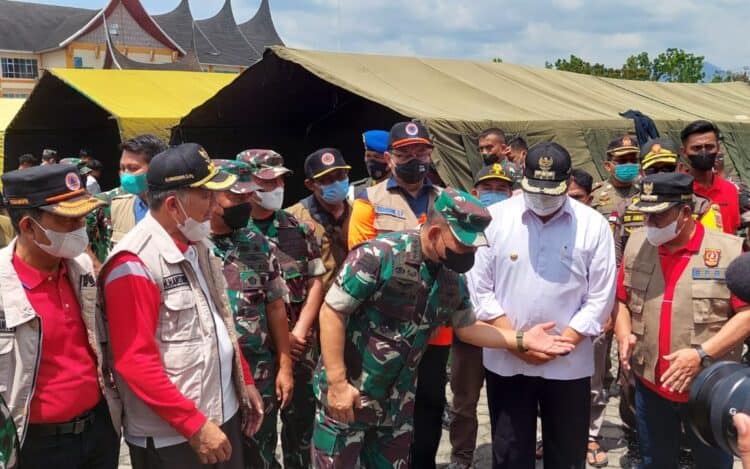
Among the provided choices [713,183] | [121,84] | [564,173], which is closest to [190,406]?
[564,173]

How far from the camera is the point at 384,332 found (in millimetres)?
2732

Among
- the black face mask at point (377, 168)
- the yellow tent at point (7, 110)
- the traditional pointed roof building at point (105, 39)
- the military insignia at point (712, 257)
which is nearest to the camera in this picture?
the military insignia at point (712, 257)

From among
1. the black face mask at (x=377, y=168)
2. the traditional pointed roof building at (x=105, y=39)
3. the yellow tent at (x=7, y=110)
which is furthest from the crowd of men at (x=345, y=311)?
the traditional pointed roof building at (x=105, y=39)

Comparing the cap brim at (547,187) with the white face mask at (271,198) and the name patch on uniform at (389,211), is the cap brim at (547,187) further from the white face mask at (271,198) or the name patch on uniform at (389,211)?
the white face mask at (271,198)

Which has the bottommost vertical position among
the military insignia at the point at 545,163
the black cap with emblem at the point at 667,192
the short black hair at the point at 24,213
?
the short black hair at the point at 24,213

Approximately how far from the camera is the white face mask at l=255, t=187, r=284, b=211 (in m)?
3.58

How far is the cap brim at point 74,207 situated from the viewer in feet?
7.76

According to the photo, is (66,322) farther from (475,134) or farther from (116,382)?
(475,134)

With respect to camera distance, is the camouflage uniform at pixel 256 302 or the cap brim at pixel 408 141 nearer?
the camouflage uniform at pixel 256 302

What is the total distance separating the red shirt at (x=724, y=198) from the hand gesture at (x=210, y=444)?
330cm

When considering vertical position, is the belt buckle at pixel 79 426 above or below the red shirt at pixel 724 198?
below

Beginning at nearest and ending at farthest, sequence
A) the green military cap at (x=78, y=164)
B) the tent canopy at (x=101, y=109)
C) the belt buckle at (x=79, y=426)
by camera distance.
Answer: the belt buckle at (x=79, y=426), the green military cap at (x=78, y=164), the tent canopy at (x=101, y=109)

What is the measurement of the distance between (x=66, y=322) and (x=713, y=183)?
3.85 meters

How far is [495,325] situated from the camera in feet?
10.4
